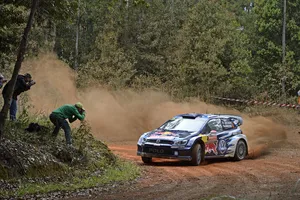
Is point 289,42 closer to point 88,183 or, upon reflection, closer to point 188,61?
point 188,61

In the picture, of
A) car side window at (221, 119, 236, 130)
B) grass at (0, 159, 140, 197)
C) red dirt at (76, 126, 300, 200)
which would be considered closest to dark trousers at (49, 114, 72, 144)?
grass at (0, 159, 140, 197)

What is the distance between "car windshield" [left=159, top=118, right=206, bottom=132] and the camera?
17.9m

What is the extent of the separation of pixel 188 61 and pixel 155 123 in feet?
34.9

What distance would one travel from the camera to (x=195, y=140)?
55.7ft

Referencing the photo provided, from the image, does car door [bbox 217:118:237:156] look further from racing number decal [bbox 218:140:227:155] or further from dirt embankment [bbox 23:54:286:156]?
dirt embankment [bbox 23:54:286:156]

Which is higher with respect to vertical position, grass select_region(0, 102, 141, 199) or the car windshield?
the car windshield

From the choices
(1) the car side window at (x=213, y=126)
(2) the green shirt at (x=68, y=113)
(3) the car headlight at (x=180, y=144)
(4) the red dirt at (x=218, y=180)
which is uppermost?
(2) the green shirt at (x=68, y=113)

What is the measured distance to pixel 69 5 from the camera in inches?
564

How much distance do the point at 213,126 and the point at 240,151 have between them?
1.61 meters

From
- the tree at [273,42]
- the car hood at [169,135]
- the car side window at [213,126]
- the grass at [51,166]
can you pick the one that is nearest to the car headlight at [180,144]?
the car hood at [169,135]

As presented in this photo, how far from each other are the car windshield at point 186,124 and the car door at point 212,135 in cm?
26

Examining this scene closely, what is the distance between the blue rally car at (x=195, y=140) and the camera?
1681 centimetres

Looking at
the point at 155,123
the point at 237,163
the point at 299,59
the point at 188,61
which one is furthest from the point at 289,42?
the point at 237,163

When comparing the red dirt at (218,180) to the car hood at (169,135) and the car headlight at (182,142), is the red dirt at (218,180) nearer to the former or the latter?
the car headlight at (182,142)
